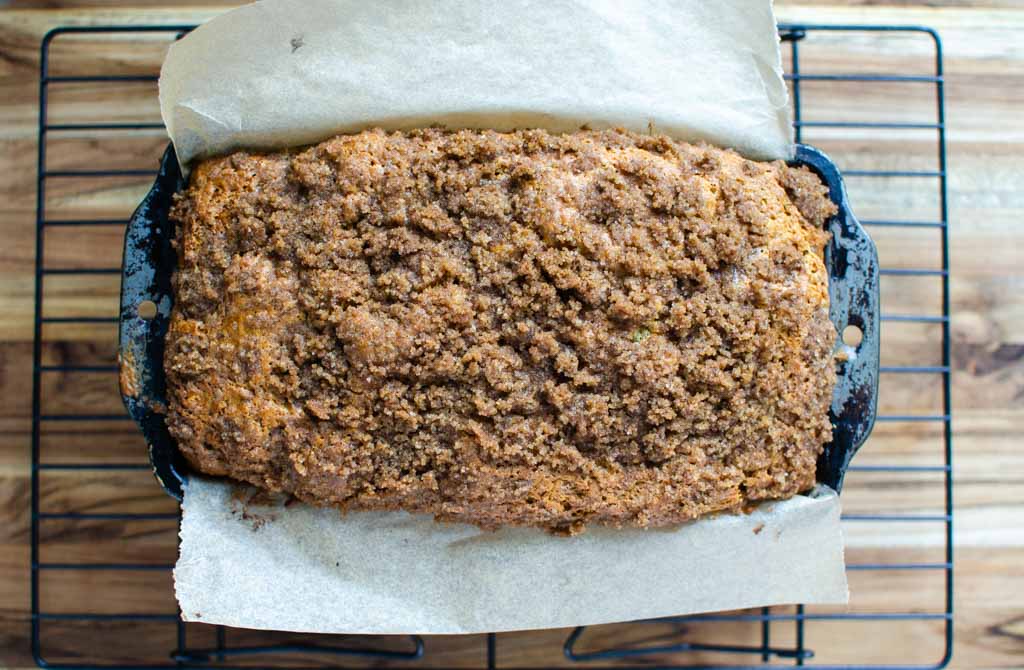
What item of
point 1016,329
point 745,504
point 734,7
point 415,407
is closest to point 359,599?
point 415,407

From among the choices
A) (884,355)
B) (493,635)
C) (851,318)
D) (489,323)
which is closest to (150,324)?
(489,323)

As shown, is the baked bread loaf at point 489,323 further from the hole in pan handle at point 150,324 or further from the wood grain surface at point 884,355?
the wood grain surface at point 884,355

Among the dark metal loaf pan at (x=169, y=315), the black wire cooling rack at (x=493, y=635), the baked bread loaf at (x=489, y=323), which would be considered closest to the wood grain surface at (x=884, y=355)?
the black wire cooling rack at (x=493, y=635)

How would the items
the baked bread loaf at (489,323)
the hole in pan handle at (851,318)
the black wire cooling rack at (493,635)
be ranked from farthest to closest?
the black wire cooling rack at (493,635), the hole in pan handle at (851,318), the baked bread loaf at (489,323)

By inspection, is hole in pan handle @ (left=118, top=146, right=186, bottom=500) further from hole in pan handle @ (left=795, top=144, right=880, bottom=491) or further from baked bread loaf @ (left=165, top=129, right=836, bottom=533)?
hole in pan handle @ (left=795, top=144, right=880, bottom=491)

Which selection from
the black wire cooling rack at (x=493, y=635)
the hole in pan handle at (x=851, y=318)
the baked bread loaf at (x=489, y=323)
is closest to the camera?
the baked bread loaf at (x=489, y=323)

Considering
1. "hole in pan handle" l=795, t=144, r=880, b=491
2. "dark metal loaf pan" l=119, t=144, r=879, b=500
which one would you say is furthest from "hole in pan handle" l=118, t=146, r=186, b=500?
"hole in pan handle" l=795, t=144, r=880, b=491
